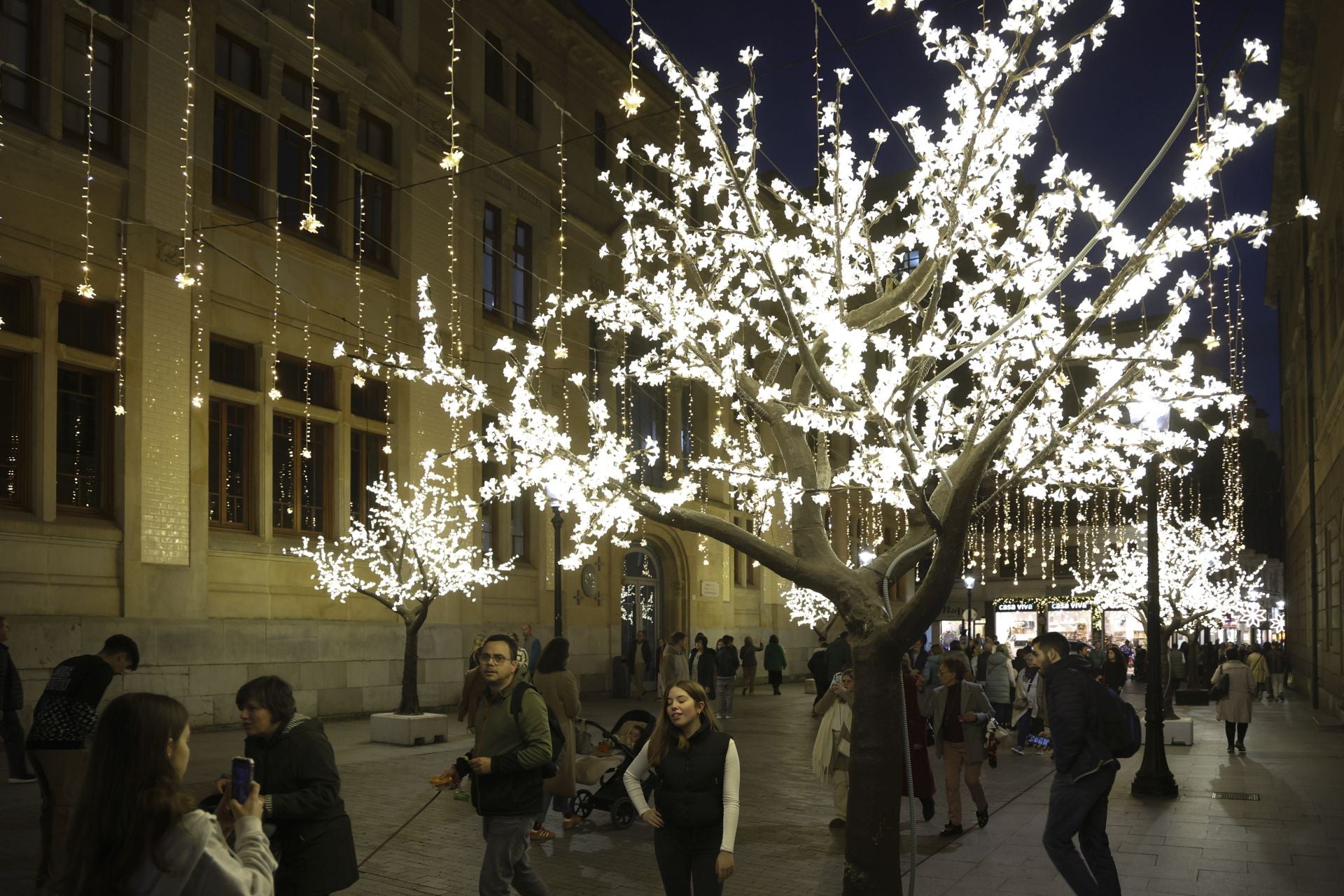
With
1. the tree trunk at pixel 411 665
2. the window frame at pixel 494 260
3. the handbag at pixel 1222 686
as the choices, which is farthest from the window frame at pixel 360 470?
the handbag at pixel 1222 686

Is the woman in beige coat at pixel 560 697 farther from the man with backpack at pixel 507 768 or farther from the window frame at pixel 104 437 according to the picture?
the window frame at pixel 104 437

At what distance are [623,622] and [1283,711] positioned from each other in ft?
55.3

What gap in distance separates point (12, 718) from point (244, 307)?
9247 mm

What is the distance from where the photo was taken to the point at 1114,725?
781cm

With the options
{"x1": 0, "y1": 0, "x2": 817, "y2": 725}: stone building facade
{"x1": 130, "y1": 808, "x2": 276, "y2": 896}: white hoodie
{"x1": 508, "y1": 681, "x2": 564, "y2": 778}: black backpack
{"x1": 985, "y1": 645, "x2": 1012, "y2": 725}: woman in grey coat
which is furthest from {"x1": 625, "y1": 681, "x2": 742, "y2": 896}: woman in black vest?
{"x1": 985, "y1": 645, "x2": 1012, "y2": 725}: woman in grey coat

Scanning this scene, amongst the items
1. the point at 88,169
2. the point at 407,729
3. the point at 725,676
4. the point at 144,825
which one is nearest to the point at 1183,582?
the point at 725,676

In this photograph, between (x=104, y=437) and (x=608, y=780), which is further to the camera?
(x=104, y=437)

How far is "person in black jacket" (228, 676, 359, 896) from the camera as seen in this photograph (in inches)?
207

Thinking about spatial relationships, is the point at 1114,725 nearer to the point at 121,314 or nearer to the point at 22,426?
the point at 22,426

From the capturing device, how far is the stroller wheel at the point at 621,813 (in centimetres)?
1189

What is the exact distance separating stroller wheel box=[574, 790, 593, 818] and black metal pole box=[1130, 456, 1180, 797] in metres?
6.30

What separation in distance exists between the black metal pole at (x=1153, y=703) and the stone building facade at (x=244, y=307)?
34.0ft

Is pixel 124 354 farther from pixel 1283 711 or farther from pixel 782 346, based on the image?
pixel 1283 711

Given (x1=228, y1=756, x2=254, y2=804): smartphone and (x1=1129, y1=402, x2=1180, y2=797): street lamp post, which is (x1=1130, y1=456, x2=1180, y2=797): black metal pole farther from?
(x1=228, y1=756, x2=254, y2=804): smartphone
